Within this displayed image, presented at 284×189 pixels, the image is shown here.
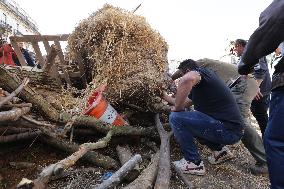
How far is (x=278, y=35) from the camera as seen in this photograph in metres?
2.26

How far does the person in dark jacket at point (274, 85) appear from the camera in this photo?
7.31 feet

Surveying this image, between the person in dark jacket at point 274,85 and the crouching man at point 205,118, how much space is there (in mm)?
1784

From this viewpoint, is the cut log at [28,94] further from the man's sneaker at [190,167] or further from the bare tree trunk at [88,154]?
the man's sneaker at [190,167]

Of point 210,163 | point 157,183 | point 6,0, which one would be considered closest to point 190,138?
point 210,163

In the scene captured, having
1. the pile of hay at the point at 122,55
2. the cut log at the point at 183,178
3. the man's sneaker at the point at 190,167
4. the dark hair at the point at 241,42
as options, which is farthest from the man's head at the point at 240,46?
the cut log at the point at 183,178

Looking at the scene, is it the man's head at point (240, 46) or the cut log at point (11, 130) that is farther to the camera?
the man's head at point (240, 46)

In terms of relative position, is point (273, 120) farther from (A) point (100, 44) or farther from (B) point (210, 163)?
(A) point (100, 44)

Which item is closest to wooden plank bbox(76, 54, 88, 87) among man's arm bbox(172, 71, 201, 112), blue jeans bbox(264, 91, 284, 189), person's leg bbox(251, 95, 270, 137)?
man's arm bbox(172, 71, 201, 112)

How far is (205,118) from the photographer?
428cm

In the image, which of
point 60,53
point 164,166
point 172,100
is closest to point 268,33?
point 164,166

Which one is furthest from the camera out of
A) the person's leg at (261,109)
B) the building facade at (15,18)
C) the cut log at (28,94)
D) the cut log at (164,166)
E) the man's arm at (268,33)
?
the building facade at (15,18)

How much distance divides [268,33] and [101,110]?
2795 mm

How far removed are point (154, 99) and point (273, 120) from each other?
126 inches

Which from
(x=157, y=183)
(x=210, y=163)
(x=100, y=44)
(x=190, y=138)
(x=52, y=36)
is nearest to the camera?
(x=157, y=183)
